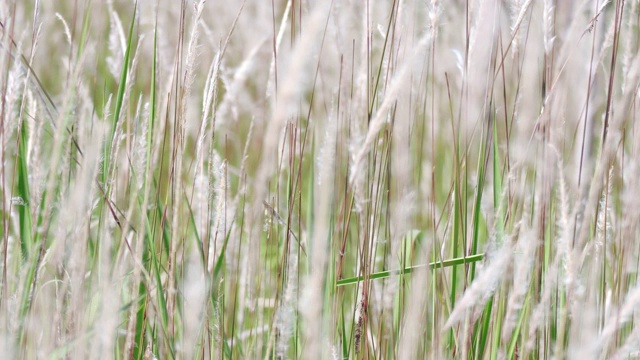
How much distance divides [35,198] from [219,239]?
232 millimetres

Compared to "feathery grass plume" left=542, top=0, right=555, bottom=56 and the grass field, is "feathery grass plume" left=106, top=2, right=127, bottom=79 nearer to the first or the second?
the grass field

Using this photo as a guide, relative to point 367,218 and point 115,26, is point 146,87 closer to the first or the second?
point 115,26

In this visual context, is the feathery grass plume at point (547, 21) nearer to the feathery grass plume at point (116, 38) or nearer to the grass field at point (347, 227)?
the grass field at point (347, 227)

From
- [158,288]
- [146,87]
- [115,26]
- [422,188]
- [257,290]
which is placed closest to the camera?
[158,288]

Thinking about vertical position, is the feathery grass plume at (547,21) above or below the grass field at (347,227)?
above

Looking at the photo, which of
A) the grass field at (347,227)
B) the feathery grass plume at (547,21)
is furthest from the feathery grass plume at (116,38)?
the feathery grass plume at (547,21)

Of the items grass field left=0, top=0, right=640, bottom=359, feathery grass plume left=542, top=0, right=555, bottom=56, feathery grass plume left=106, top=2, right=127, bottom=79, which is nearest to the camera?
grass field left=0, top=0, right=640, bottom=359

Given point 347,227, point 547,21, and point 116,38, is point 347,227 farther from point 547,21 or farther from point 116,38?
point 116,38

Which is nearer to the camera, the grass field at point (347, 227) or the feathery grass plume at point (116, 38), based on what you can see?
the grass field at point (347, 227)

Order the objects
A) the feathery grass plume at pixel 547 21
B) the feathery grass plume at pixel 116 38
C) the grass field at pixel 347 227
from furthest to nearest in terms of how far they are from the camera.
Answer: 1. the feathery grass plume at pixel 116 38
2. the feathery grass plume at pixel 547 21
3. the grass field at pixel 347 227

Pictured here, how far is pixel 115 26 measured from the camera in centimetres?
114

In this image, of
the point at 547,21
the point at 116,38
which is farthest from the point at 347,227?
the point at 116,38

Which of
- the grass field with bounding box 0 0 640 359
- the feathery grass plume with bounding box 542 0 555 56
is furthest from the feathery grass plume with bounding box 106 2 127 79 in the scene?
the feathery grass plume with bounding box 542 0 555 56

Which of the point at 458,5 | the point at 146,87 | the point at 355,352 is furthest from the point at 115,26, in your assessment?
the point at 146,87
